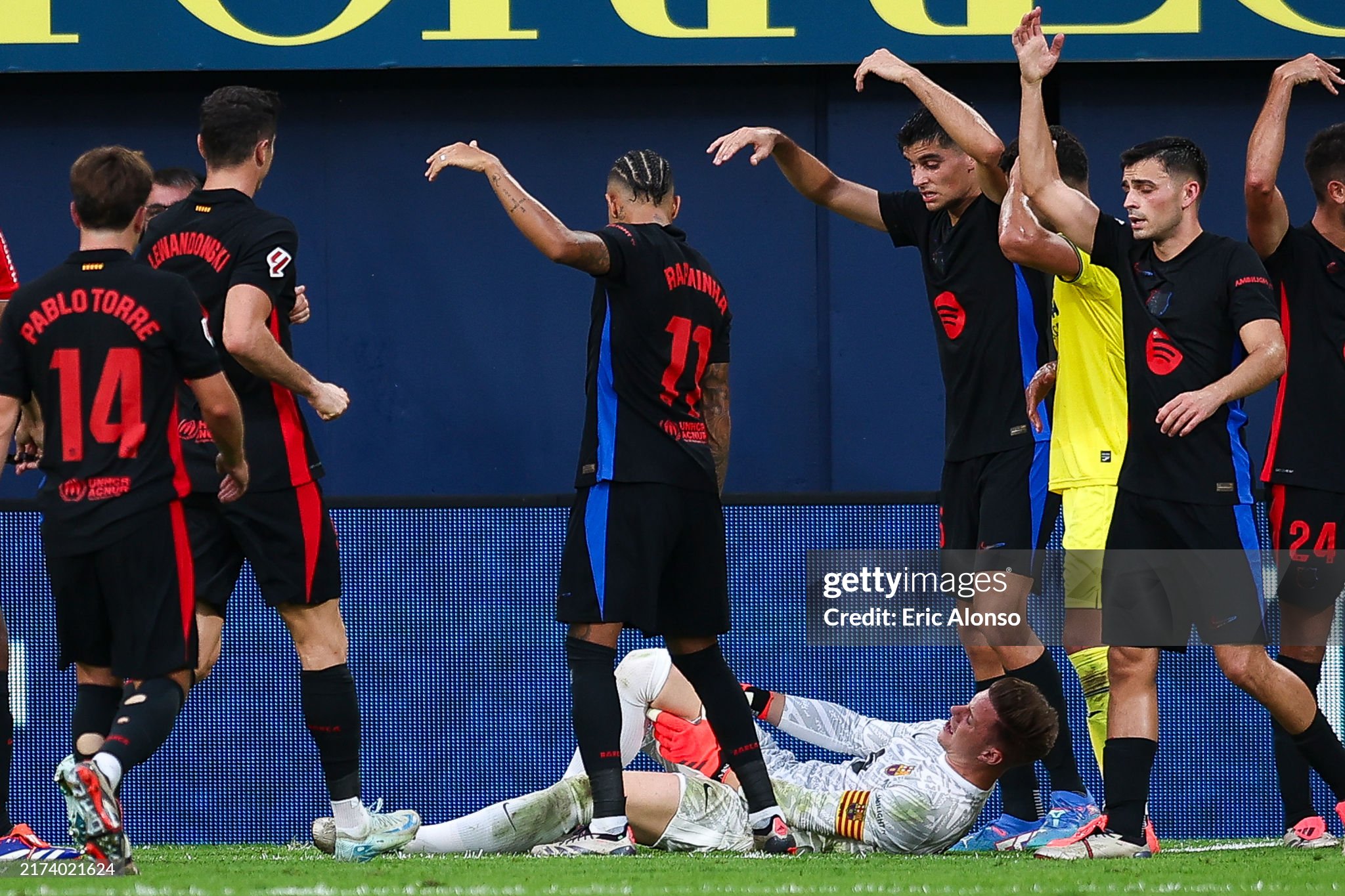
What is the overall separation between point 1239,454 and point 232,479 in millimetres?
2861

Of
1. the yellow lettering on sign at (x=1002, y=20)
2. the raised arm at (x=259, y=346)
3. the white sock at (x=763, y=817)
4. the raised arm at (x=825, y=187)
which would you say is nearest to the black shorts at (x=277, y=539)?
the raised arm at (x=259, y=346)

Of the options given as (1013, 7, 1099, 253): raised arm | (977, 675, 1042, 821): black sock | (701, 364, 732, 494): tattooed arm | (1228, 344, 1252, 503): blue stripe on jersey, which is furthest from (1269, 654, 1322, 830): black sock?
(701, 364, 732, 494): tattooed arm

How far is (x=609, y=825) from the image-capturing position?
5.05m

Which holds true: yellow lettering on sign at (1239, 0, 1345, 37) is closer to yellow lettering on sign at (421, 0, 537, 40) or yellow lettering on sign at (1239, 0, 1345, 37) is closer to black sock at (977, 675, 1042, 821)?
yellow lettering on sign at (421, 0, 537, 40)

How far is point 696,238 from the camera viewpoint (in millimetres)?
8633

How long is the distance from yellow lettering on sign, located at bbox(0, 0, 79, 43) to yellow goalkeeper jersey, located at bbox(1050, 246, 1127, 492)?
4934 millimetres

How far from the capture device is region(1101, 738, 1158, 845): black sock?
15.9ft

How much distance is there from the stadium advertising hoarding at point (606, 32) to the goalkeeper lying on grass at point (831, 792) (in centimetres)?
359

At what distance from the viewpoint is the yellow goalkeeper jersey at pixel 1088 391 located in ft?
18.2

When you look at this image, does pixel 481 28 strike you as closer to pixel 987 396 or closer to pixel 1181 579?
pixel 987 396

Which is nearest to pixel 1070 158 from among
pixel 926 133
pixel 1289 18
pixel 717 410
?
pixel 926 133

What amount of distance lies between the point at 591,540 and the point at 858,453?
350 centimetres

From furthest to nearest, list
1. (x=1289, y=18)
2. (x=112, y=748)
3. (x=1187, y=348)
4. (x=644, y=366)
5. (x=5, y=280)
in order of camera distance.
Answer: (x=1289, y=18)
(x=5, y=280)
(x=644, y=366)
(x=1187, y=348)
(x=112, y=748)

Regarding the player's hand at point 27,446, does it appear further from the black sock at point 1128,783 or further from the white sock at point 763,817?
the black sock at point 1128,783
